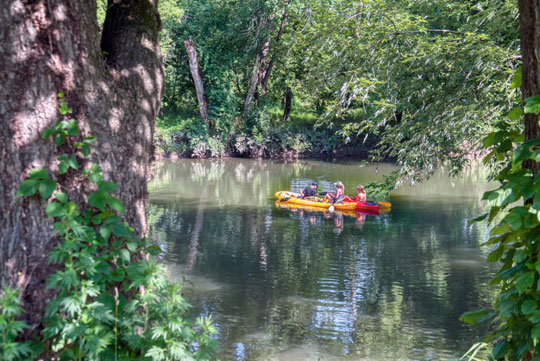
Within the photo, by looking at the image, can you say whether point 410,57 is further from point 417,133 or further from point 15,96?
point 15,96

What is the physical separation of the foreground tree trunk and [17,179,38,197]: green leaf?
241cm

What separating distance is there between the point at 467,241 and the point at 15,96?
1106 centimetres

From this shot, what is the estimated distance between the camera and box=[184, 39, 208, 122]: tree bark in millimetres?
29406

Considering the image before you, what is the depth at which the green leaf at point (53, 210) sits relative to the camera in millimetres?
2682

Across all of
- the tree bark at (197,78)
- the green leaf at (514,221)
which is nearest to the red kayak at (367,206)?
the green leaf at (514,221)

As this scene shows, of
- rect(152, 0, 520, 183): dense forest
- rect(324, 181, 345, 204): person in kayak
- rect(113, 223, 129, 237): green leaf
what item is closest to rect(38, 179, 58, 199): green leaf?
rect(113, 223, 129, 237): green leaf

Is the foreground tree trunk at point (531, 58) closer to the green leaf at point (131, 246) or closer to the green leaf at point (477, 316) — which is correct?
the green leaf at point (477, 316)

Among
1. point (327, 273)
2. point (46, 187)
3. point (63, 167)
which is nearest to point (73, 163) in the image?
point (63, 167)

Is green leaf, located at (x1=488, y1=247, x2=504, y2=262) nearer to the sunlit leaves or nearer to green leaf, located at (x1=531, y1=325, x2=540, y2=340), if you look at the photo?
green leaf, located at (x1=531, y1=325, x2=540, y2=340)

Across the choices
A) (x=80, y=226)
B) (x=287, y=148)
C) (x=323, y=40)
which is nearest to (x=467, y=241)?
(x=323, y=40)

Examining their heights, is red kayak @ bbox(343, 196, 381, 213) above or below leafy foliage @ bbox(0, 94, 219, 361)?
below

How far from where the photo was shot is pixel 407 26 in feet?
28.5

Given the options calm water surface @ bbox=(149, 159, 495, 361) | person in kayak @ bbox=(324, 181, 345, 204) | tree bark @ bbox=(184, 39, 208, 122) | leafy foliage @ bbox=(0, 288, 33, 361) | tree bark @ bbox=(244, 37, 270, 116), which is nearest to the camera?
leafy foliage @ bbox=(0, 288, 33, 361)

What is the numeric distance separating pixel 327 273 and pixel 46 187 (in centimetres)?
731
